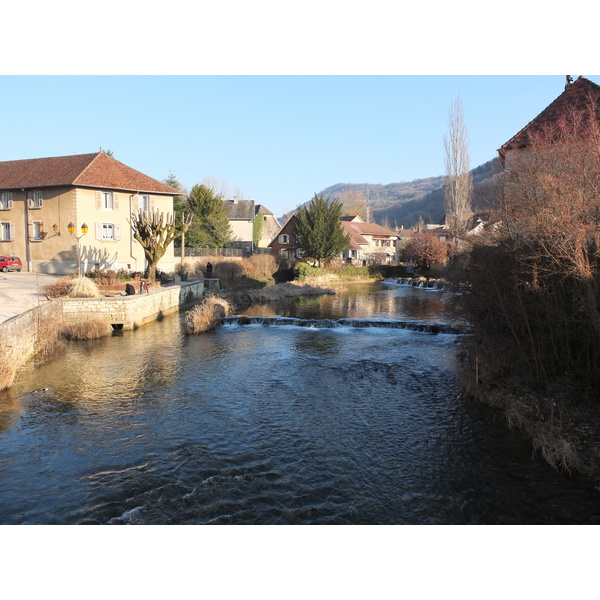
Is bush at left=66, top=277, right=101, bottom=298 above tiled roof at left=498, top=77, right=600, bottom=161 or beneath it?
beneath

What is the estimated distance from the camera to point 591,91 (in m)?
18.2

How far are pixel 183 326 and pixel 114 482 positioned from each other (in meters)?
13.8

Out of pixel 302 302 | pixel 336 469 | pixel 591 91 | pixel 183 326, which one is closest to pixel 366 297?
pixel 302 302

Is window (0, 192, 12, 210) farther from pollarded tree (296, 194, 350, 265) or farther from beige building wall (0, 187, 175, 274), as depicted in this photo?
pollarded tree (296, 194, 350, 265)

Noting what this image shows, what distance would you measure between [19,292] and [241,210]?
40286 mm

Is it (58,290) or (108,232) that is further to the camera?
(108,232)

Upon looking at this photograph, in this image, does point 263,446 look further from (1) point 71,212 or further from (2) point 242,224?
(2) point 242,224

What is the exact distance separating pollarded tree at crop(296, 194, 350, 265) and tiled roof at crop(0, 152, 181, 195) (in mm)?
14459

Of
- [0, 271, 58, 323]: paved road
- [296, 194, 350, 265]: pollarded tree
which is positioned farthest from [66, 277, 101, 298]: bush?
[296, 194, 350, 265]: pollarded tree

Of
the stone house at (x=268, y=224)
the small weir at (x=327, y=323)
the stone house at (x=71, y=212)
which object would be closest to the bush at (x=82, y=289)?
the small weir at (x=327, y=323)

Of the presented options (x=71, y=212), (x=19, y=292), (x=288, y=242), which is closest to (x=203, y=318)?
(x=19, y=292)

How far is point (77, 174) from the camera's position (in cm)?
3084

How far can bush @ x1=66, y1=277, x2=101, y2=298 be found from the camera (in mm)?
20289

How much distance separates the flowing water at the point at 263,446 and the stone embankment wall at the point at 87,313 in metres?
1.01
